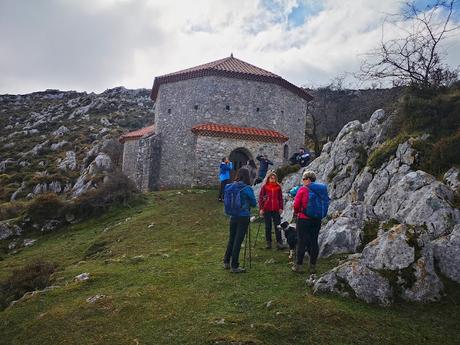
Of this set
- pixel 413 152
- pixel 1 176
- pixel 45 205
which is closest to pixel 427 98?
pixel 413 152

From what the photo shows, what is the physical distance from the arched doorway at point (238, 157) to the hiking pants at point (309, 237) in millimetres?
15611

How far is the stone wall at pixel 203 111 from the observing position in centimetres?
2494

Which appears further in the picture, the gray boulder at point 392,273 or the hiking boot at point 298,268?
the hiking boot at point 298,268

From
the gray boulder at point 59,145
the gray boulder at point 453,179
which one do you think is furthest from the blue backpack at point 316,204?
the gray boulder at point 59,145

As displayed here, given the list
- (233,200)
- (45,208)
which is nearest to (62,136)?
(45,208)

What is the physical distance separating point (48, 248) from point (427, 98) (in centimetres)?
1493

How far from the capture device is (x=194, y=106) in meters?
25.2

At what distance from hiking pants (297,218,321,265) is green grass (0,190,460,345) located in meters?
0.40

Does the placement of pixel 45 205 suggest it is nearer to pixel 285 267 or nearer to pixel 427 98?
pixel 285 267

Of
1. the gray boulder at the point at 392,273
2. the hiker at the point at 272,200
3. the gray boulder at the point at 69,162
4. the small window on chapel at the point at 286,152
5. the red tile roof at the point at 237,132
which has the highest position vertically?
the red tile roof at the point at 237,132

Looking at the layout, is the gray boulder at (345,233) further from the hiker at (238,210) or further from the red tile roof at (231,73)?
the red tile roof at (231,73)

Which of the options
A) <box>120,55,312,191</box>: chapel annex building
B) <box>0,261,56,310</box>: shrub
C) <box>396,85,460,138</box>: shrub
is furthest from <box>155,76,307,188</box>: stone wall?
<box>0,261,56,310</box>: shrub

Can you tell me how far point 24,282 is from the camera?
10133 millimetres

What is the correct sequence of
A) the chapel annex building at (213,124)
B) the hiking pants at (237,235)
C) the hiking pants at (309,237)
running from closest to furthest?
1. the hiking pants at (309,237)
2. the hiking pants at (237,235)
3. the chapel annex building at (213,124)
